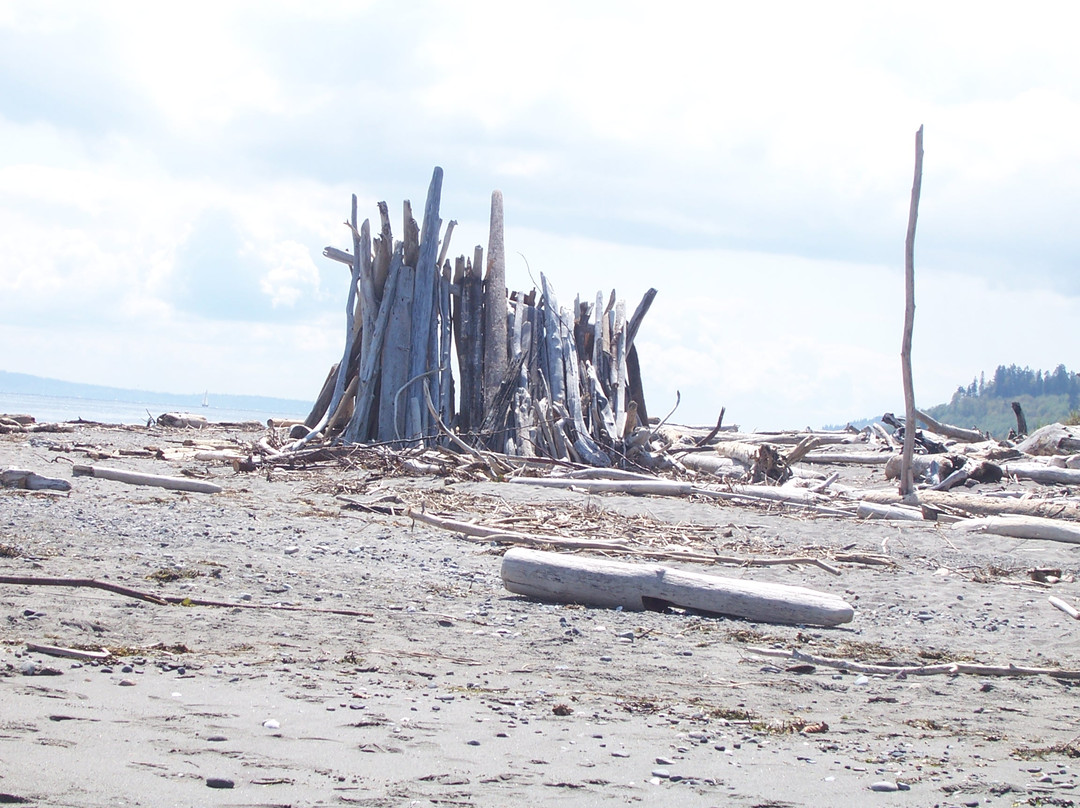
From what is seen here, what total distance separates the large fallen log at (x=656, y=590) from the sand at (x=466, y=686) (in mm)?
102

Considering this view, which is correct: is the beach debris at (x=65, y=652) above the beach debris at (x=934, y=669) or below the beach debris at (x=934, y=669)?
above

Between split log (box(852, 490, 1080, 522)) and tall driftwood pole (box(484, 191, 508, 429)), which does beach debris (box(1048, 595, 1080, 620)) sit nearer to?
split log (box(852, 490, 1080, 522))

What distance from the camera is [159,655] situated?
4.20m

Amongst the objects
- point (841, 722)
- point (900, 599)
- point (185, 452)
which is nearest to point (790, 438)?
point (185, 452)

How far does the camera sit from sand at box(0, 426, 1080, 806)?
9.84 ft

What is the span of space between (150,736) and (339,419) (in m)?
11.9

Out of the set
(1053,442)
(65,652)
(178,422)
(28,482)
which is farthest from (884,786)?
(178,422)

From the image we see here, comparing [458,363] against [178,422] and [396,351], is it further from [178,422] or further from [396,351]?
[178,422]

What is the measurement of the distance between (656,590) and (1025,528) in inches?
189

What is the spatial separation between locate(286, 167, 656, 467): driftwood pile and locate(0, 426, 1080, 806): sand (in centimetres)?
641

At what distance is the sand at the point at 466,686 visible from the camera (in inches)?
118

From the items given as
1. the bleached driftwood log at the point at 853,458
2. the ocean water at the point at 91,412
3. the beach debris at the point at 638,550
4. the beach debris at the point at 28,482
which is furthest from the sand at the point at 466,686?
the ocean water at the point at 91,412

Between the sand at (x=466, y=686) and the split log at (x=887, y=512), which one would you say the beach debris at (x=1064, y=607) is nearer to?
the sand at (x=466, y=686)

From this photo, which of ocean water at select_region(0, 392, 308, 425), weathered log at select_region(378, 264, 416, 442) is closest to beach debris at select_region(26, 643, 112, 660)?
weathered log at select_region(378, 264, 416, 442)
